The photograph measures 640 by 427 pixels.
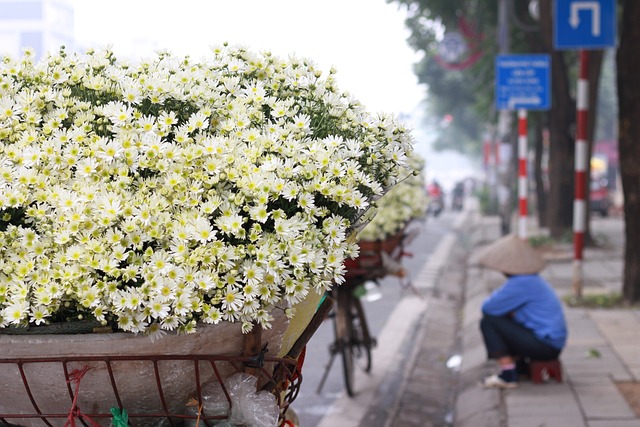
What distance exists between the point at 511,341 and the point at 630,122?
11.9 feet

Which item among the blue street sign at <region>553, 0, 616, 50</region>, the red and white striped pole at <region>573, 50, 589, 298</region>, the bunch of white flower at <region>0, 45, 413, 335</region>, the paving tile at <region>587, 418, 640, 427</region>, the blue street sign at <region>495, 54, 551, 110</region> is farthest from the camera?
the blue street sign at <region>495, 54, 551, 110</region>

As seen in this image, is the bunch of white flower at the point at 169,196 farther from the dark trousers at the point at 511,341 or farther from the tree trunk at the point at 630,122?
the tree trunk at the point at 630,122

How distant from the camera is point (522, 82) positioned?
12.7m

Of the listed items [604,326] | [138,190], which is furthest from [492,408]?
[138,190]

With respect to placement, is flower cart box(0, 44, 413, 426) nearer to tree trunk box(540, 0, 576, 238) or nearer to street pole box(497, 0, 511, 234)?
tree trunk box(540, 0, 576, 238)

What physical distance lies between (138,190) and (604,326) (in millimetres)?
6983

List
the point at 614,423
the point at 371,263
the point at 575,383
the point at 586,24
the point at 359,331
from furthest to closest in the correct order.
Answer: the point at 586,24
the point at 359,331
the point at 371,263
the point at 575,383
the point at 614,423

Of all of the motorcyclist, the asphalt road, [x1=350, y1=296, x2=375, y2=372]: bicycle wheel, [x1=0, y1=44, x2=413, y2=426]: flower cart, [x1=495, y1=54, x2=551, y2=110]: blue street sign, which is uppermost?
[x1=495, y1=54, x2=551, y2=110]: blue street sign

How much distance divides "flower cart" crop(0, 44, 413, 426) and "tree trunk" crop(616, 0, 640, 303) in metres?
7.07

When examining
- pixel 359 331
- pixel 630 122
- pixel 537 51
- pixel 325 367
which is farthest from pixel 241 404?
pixel 537 51

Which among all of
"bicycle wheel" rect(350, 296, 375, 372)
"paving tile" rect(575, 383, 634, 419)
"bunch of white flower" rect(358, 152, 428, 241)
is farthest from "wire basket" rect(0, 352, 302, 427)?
"bicycle wheel" rect(350, 296, 375, 372)

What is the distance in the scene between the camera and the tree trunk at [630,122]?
28.7 feet

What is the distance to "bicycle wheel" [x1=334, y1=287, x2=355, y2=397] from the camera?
6.44 metres

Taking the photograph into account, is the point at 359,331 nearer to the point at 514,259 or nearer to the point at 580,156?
the point at 514,259
